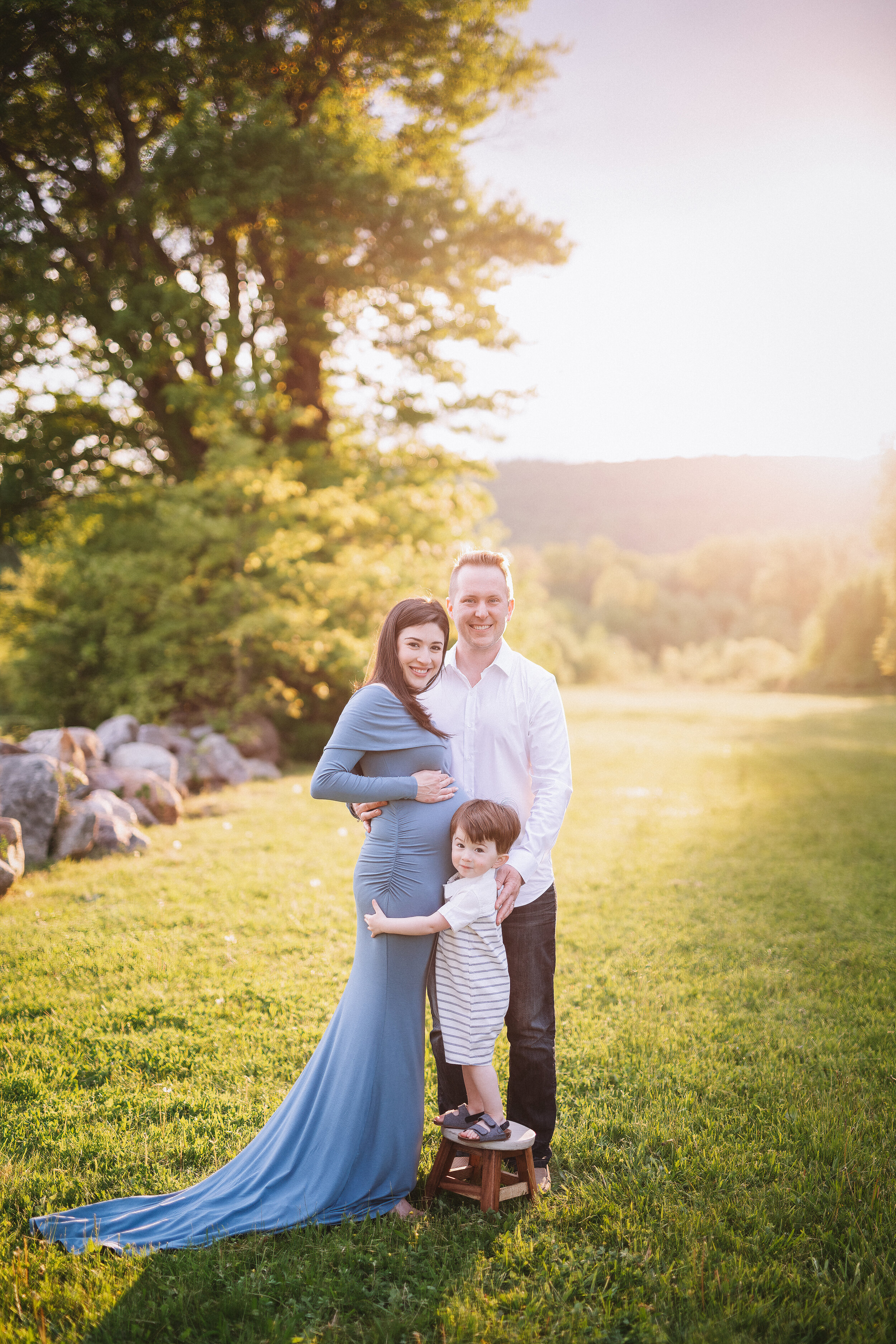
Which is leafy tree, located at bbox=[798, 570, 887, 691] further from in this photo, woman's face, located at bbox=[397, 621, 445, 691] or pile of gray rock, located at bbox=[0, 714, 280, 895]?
woman's face, located at bbox=[397, 621, 445, 691]

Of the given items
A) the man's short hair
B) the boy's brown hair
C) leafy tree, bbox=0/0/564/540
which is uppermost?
leafy tree, bbox=0/0/564/540

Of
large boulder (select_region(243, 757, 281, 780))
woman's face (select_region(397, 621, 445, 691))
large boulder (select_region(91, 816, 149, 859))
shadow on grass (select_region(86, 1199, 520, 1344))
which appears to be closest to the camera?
shadow on grass (select_region(86, 1199, 520, 1344))

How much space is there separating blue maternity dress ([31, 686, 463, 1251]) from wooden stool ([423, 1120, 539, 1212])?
0.35ft

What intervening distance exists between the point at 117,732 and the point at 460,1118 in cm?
899

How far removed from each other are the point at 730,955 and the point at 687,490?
113 m

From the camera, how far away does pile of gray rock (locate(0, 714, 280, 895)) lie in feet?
24.3

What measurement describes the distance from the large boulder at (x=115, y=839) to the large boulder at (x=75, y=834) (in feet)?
0.21

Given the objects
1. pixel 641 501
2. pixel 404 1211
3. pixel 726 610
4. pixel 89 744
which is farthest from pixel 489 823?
pixel 641 501

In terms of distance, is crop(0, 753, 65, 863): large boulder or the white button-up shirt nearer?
the white button-up shirt

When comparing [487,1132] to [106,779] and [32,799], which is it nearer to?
[32,799]

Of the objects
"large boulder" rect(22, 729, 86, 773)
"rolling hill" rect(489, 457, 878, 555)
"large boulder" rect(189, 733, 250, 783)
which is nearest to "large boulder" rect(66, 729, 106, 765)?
"large boulder" rect(22, 729, 86, 773)

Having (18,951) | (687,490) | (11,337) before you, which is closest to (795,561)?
(687,490)

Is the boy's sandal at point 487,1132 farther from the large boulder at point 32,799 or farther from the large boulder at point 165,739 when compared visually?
the large boulder at point 165,739

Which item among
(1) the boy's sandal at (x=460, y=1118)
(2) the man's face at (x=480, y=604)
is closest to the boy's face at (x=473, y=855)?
(2) the man's face at (x=480, y=604)
